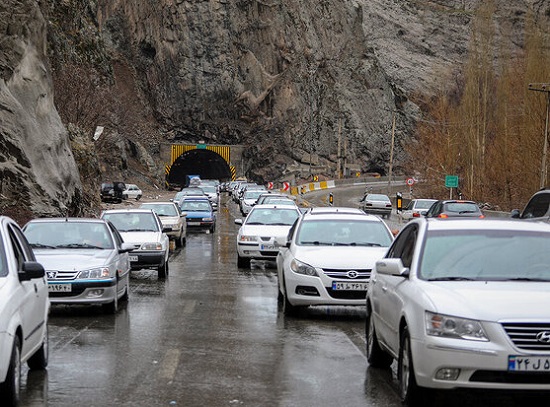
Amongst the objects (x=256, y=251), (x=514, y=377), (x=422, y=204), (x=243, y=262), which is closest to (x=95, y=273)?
(x=514, y=377)

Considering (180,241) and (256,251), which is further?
(180,241)

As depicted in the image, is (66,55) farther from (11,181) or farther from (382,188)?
(382,188)

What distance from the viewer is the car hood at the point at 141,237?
829 inches

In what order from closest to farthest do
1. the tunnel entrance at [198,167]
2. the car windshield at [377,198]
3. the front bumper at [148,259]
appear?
the front bumper at [148,259], the car windshield at [377,198], the tunnel entrance at [198,167]

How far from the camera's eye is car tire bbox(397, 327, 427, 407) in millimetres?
7637

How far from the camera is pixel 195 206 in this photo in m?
42.5

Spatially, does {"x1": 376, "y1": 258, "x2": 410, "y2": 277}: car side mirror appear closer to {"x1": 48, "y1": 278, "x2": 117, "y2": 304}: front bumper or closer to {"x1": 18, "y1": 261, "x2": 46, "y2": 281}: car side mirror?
{"x1": 18, "y1": 261, "x2": 46, "y2": 281}: car side mirror

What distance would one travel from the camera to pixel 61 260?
14.3 m

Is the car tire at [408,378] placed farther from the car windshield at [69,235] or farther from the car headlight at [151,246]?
the car headlight at [151,246]

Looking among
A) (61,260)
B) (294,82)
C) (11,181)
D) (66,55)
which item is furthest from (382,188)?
(61,260)

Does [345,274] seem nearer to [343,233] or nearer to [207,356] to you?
[343,233]

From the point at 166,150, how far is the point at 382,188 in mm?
25683

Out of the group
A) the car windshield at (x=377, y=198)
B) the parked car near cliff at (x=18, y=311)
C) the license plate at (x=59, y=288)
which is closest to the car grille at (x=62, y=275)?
the license plate at (x=59, y=288)

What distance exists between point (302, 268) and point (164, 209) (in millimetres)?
19891
